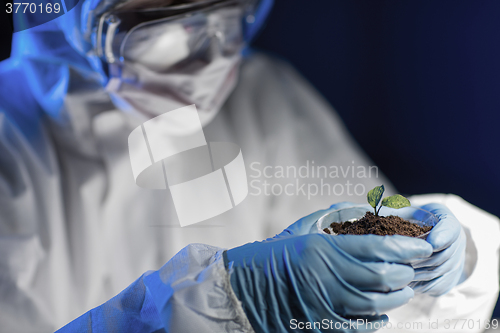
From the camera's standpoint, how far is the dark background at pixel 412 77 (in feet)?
4.28

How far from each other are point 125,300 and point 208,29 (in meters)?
0.70

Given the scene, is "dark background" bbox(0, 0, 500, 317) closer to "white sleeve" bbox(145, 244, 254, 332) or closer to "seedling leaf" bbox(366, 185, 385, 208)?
"seedling leaf" bbox(366, 185, 385, 208)

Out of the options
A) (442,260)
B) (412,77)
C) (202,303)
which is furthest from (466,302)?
(412,77)

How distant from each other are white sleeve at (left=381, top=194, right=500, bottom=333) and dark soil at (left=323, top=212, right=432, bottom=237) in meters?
0.23

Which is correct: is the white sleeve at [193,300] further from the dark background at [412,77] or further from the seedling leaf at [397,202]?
the dark background at [412,77]

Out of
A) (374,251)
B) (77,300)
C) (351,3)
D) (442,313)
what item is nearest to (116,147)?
(77,300)

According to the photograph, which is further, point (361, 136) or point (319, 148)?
point (361, 136)

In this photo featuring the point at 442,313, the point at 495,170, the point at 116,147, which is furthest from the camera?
the point at 495,170

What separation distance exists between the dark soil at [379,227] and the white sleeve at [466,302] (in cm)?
23

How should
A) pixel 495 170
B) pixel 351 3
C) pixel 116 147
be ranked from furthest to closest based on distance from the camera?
pixel 351 3
pixel 495 170
pixel 116 147

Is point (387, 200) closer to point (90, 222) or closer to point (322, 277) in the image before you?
point (322, 277)

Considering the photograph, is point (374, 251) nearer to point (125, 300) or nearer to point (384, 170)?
point (125, 300)

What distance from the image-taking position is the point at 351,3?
1766mm

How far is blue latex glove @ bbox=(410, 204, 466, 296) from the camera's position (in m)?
0.61
